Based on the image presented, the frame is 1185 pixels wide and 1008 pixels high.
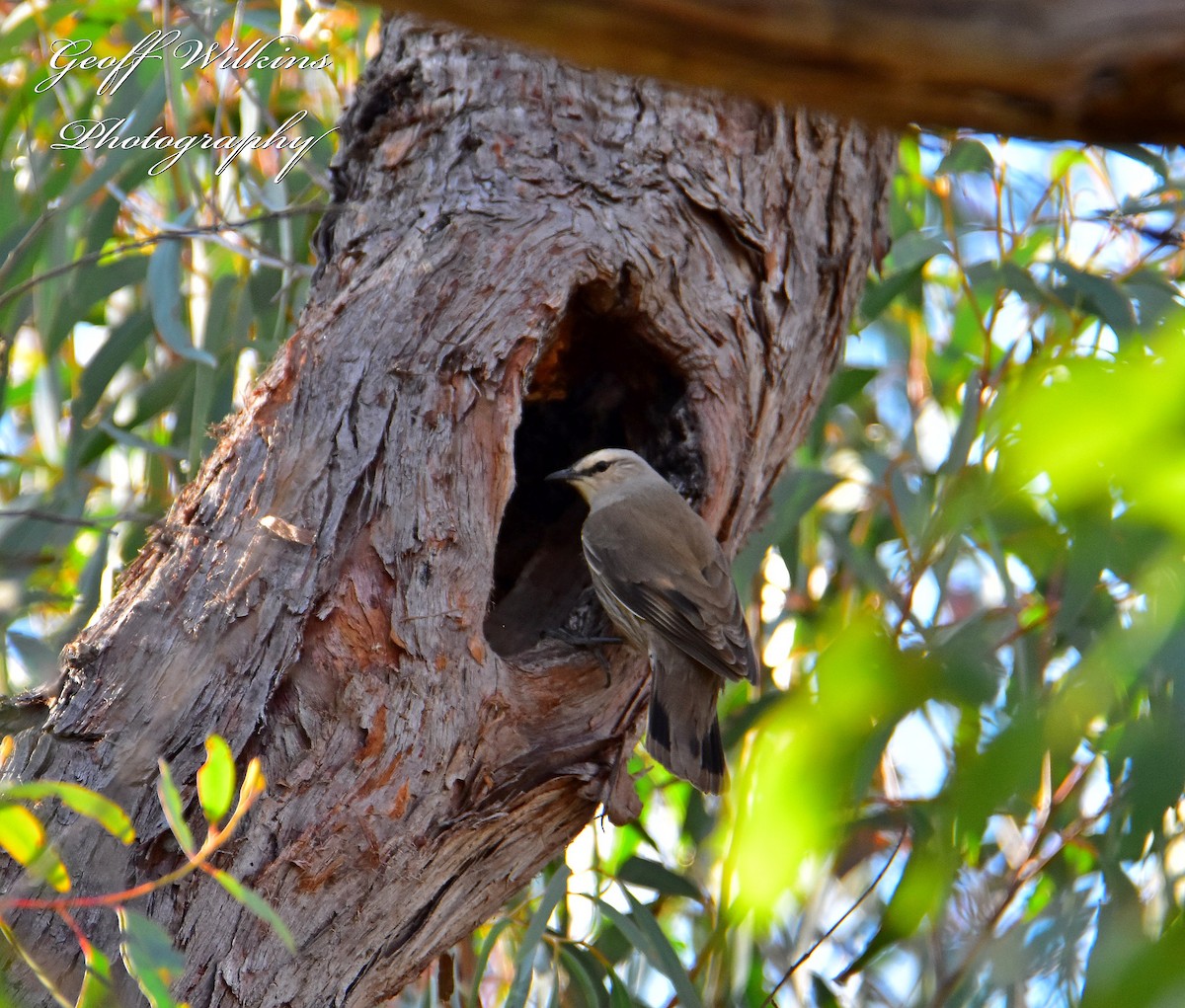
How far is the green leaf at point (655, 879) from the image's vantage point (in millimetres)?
3900

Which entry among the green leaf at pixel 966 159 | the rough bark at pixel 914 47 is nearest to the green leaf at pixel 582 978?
the green leaf at pixel 966 159

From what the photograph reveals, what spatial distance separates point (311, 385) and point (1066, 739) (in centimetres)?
186

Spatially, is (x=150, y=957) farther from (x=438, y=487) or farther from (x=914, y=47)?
(x=914, y=47)

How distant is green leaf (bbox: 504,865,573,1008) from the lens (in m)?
3.12

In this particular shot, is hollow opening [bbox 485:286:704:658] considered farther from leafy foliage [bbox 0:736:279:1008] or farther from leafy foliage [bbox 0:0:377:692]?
leafy foliage [bbox 0:736:279:1008]

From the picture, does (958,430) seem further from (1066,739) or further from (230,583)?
(1066,739)

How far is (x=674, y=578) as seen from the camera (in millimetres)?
3463

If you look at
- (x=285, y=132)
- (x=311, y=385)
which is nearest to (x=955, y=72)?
(x=311, y=385)

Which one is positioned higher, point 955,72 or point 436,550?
point 955,72

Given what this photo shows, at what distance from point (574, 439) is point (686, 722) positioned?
1.21m

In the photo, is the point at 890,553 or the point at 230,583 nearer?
the point at 230,583

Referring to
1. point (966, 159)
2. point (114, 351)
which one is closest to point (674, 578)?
point (966, 159)

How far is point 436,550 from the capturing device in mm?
2455

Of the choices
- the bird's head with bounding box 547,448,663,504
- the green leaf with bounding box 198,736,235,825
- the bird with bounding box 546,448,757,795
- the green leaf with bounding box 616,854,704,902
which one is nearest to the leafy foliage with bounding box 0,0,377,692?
the bird's head with bounding box 547,448,663,504
